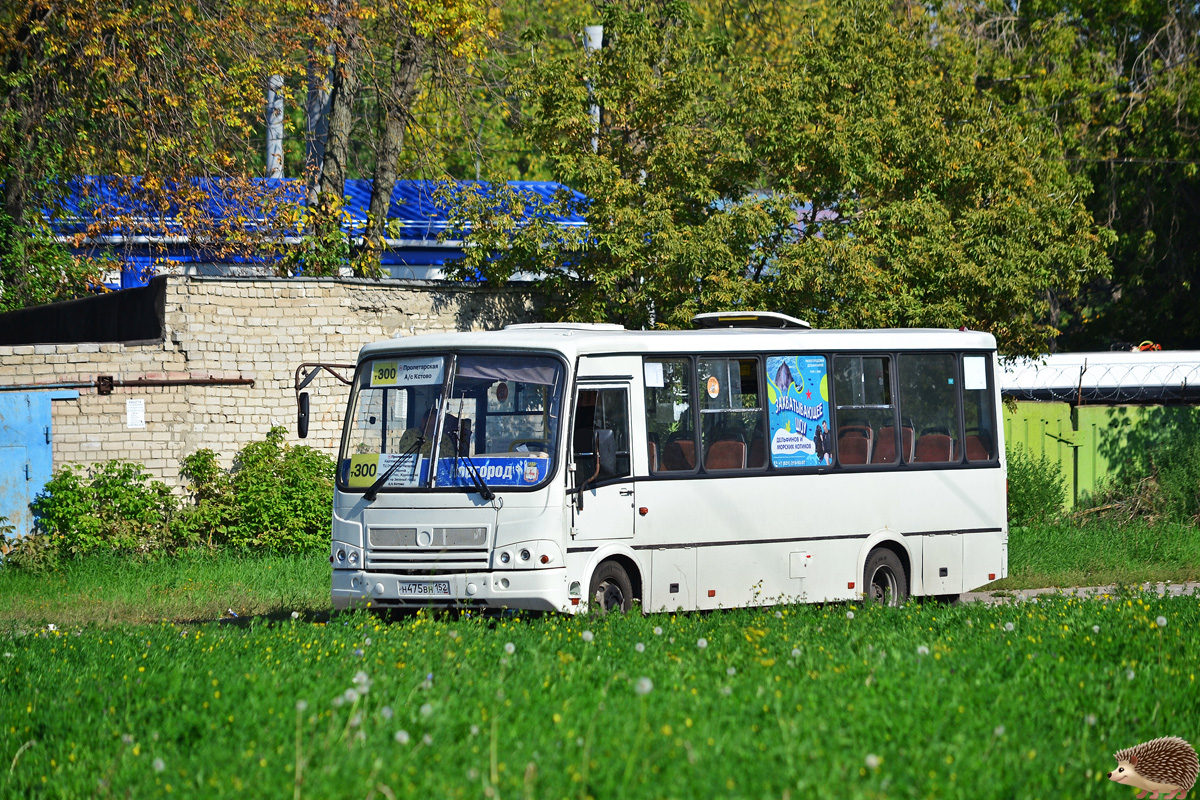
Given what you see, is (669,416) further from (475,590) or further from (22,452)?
(22,452)

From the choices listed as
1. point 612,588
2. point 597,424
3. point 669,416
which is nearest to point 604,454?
point 597,424

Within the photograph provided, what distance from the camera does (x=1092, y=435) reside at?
20562mm

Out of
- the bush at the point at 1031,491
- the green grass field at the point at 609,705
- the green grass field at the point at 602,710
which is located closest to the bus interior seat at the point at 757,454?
the green grass field at the point at 609,705

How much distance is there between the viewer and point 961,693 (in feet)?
21.2

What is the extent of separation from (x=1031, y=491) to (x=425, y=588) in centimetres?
1200

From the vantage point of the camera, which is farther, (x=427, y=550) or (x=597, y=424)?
(x=597, y=424)

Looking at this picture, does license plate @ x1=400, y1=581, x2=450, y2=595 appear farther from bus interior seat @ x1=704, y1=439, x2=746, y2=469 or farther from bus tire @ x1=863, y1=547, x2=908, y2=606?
bus tire @ x1=863, y1=547, x2=908, y2=606

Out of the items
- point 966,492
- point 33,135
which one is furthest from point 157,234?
point 966,492

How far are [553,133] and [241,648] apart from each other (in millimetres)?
11613

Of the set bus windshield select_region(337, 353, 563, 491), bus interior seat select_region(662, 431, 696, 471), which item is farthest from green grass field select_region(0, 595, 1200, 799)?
bus interior seat select_region(662, 431, 696, 471)

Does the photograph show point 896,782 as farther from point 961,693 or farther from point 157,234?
point 157,234

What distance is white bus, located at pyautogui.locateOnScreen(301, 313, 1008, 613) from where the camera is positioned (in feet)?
34.1

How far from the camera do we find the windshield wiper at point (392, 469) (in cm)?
1070

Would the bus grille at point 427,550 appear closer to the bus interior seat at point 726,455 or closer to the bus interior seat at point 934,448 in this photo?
the bus interior seat at point 726,455
